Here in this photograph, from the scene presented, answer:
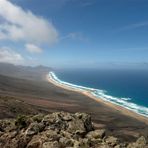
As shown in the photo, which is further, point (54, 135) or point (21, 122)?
point (21, 122)

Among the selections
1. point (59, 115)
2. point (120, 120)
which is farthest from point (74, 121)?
point (120, 120)

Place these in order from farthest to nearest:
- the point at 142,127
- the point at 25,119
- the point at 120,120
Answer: the point at 120,120
the point at 142,127
the point at 25,119

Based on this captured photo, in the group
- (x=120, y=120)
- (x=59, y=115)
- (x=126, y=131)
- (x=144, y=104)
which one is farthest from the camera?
(x=144, y=104)

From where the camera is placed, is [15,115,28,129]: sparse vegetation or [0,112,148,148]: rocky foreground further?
[15,115,28,129]: sparse vegetation

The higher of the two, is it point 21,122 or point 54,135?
point 21,122

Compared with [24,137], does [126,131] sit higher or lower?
lower

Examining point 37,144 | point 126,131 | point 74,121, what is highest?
point 74,121

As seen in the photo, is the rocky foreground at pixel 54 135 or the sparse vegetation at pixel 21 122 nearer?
the rocky foreground at pixel 54 135

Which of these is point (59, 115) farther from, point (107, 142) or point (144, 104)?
point (144, 104)
